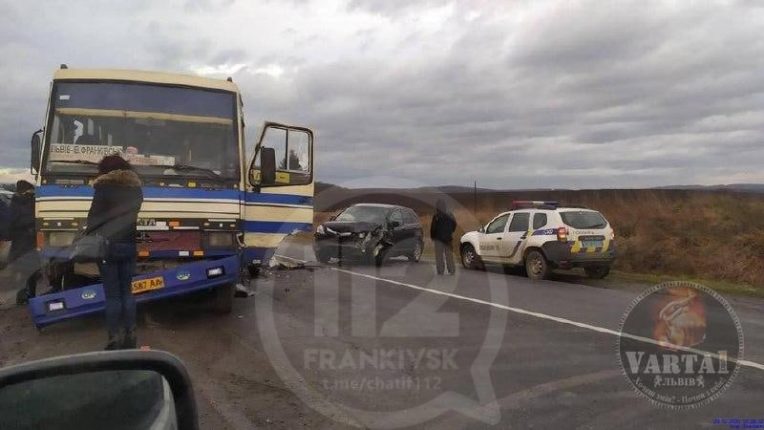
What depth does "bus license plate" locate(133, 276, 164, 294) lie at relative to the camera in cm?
740

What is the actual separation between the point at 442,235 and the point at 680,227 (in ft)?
33.0

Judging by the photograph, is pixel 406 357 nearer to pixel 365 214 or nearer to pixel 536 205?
pixel 536 205

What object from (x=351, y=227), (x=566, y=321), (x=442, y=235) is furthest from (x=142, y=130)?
(x=351, y=227)

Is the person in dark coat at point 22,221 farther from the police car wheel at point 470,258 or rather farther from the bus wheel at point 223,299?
the police car wheel at point 470,258

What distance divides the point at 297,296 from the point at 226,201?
331 cm

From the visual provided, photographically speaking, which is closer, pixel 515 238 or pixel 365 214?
pixel 515 238

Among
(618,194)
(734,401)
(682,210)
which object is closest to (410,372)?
(734,401)

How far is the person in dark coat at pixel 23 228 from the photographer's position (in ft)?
32.8

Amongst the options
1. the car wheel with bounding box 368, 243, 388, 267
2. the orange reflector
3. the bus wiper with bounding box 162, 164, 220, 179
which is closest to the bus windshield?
the bus wiper with bounding box 162, 164, 220, 179

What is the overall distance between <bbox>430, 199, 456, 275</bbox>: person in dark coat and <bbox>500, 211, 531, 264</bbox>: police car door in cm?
147

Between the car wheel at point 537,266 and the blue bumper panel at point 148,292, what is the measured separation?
26.7 ft

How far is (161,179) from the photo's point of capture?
7934 millimetres

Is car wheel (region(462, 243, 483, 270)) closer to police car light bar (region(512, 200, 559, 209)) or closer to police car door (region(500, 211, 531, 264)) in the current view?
police car door (region(500, 211, 531, 264))

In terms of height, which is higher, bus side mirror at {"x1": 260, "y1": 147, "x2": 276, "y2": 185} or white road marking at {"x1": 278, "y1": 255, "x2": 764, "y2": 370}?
bus side mirror at {"x1": 260, "y1": 147, "x2": 276, "y2": 185}
